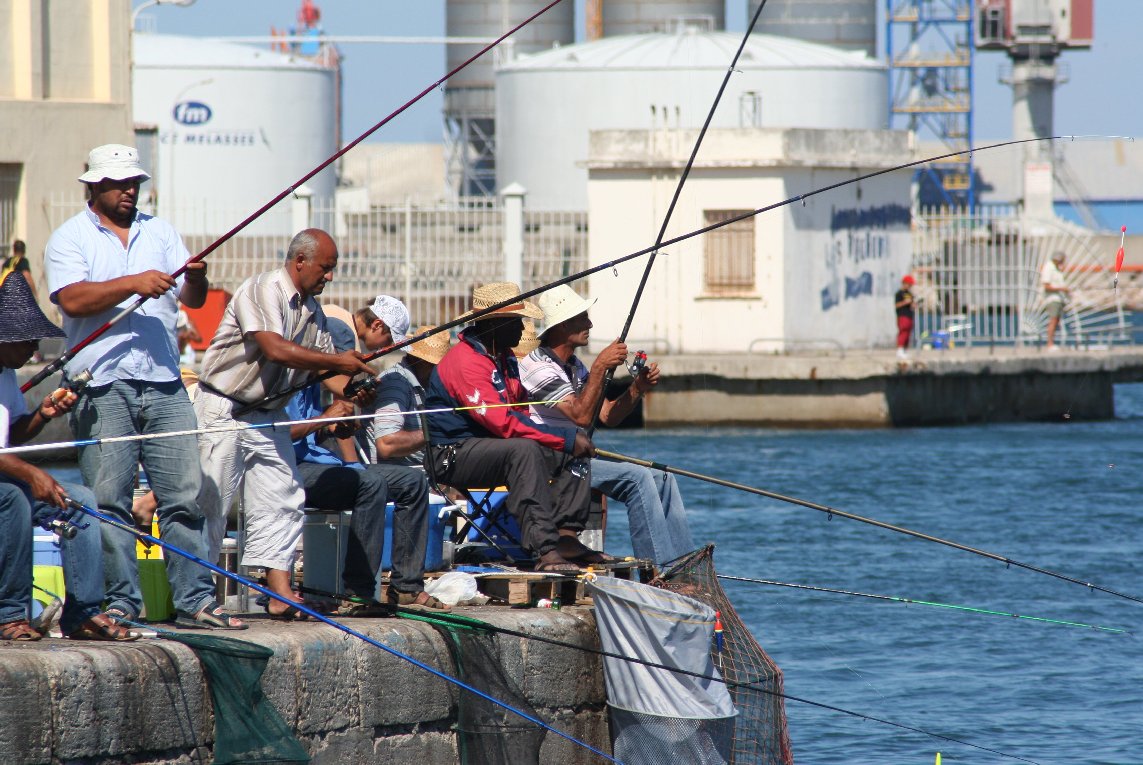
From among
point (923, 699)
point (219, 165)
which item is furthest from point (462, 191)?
point (923, 699)

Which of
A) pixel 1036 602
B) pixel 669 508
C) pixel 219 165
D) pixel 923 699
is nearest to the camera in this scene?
pixel 669 508

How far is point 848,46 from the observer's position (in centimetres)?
5022

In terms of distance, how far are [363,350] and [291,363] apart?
2.20 m

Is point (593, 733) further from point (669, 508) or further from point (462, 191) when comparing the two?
point (462, 191)

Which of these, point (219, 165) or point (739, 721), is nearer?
point (739, 721)

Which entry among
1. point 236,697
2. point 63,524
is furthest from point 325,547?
point 63,524

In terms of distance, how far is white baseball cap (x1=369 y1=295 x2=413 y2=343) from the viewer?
302 inches

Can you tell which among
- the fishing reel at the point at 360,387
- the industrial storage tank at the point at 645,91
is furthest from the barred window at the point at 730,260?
the fishing reel at the point at 360,387

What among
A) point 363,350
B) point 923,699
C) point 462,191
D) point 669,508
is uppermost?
point 462,191

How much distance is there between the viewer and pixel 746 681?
21.0 ft

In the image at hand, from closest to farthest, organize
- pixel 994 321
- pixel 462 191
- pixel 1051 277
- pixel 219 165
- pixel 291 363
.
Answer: pixel 291 363 → pixel 1051 277 → pixel 994 321 → pixel 219 165 → pixel 462 191

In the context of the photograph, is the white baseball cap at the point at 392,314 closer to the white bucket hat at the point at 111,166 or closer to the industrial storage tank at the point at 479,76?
the white bucket hat at the point at 111,166

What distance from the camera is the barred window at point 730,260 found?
23703mm

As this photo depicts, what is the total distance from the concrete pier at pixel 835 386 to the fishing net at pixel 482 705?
52.7 feet
